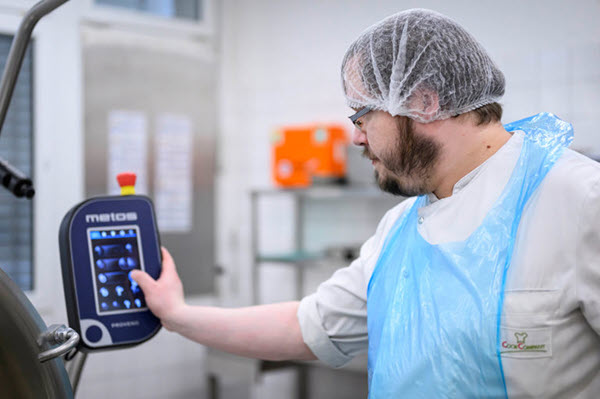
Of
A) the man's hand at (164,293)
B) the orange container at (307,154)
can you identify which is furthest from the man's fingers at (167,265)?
the orange container at (307,154)

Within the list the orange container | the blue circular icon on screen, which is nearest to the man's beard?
the blue circular icon on screen

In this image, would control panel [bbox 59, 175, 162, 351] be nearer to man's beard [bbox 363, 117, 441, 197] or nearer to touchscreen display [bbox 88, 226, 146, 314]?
touchscreen display [bbox 88, 226, 146, 314]

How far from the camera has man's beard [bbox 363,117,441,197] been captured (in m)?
1.13

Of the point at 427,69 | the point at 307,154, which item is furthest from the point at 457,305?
the point at 307,154

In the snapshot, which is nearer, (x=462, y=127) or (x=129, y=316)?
(x=462, y=127)

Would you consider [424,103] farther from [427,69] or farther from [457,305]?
[457,305]

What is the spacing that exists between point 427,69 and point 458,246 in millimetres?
299

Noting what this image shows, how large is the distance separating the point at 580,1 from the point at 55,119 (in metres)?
2.32

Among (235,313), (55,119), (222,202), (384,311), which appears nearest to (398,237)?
(384,311)

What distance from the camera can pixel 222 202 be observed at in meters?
3.70

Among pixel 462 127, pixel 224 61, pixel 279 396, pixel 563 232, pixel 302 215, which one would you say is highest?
pixel 224 61

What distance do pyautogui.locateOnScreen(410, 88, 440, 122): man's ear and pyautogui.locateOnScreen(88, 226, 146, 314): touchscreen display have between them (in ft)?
1.86

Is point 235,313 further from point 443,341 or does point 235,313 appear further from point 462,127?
point 462,127

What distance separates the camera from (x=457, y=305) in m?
1.04
